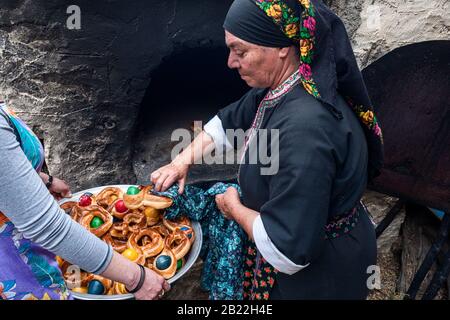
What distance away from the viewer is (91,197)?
1.75 meters

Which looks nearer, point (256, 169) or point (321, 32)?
point (321, 32)

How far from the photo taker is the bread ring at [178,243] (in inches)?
59.8

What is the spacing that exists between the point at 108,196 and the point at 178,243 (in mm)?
480

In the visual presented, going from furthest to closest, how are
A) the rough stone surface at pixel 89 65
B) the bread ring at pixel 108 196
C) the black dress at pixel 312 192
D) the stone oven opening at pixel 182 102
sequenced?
the stone oven opening at pixel 182 102, the rough stone surface at pixel 89 65, the bread ring at pixel 108 196, the black dress at pixel 312 192

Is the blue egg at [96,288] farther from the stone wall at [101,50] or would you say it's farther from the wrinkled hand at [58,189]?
the stone wall at [101,50]

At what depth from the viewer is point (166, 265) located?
1446 millimetres

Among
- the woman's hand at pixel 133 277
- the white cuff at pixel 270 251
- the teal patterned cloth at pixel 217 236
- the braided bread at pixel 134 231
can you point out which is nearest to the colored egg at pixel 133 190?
the braided bread at pixel 134 231

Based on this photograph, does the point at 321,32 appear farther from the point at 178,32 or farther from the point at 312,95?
the point at 178,32

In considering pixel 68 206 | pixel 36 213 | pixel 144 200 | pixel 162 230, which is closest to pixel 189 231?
pixel 162 230

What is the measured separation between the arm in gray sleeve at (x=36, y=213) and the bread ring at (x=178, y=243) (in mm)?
391

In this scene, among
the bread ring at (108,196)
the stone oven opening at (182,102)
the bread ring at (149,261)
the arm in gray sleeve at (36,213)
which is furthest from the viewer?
the stone oven opening at (182,102)

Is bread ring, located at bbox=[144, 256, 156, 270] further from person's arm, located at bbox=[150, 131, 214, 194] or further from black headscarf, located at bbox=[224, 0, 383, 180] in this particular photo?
black headscarf, located at bbox=[224, 0, 383, 180]
